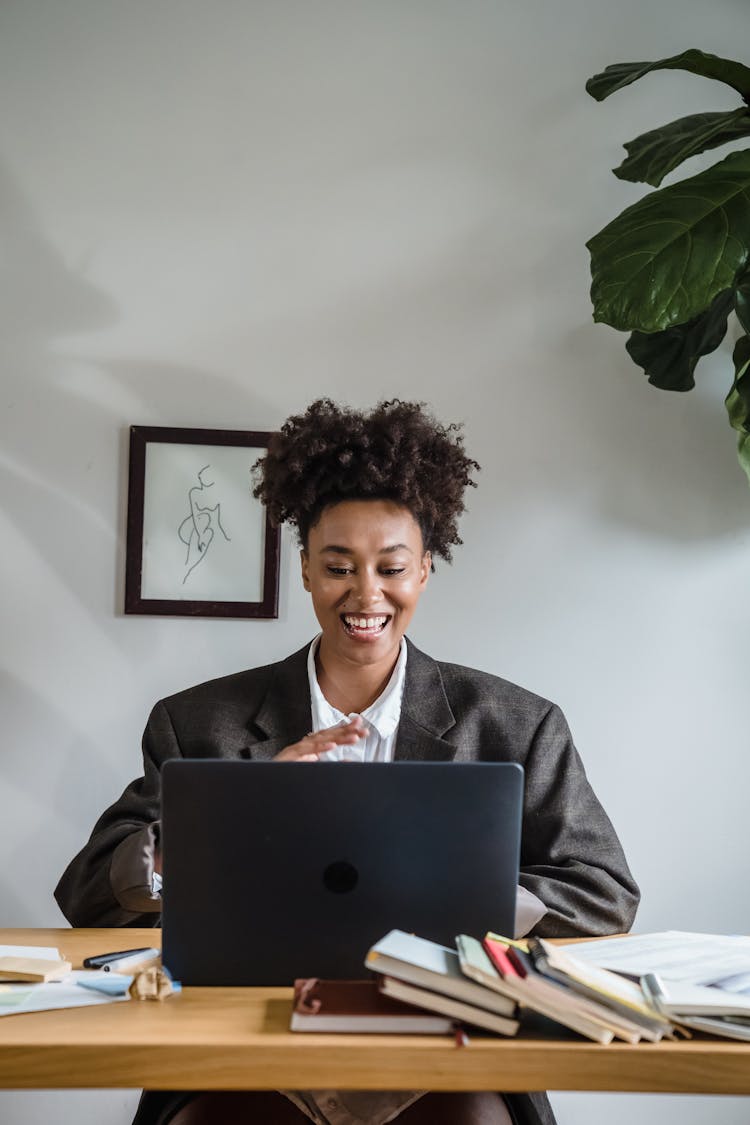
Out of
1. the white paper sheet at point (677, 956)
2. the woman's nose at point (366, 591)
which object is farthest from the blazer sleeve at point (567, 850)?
the woman's nose at point (366, 591)

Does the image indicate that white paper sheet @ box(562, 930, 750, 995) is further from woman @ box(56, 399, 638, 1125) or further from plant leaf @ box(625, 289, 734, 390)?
plant leaf @ box(625, 289, 734, 390)

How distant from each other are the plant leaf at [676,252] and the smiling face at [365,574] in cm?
56

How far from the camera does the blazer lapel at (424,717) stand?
2025mm

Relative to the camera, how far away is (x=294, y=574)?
2660 millimetres

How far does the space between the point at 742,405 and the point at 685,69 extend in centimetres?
68

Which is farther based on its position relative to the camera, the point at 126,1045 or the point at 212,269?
the point at 212,269

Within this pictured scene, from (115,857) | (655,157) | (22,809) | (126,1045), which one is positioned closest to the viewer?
(126,1045)

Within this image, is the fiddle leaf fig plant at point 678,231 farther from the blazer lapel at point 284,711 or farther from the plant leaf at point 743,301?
the blazer lapel at point 284,711

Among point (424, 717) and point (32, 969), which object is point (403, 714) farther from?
point (32, 969)

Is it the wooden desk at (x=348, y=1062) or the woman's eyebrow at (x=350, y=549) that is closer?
the wooden desk at (x=348, y=1062)

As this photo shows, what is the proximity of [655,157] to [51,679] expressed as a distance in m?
1.73

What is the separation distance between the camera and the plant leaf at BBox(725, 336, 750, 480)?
2.36 m

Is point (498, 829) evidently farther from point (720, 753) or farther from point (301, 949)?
point (720, 753)

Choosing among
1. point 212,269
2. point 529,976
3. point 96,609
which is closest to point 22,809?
point 96,609
